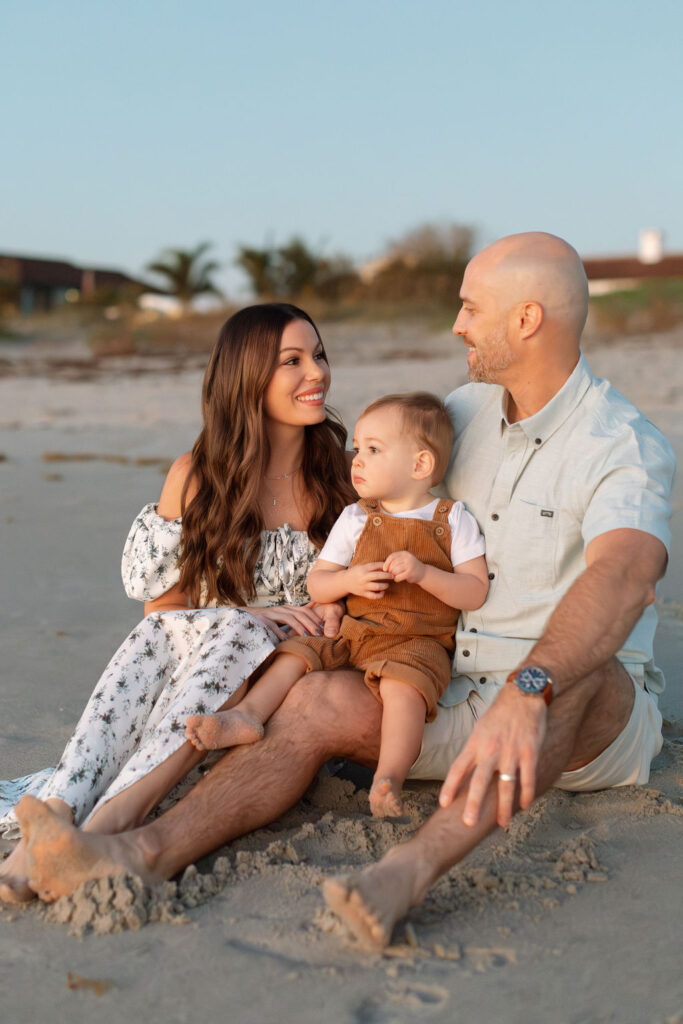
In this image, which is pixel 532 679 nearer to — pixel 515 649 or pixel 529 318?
pixel 515 649

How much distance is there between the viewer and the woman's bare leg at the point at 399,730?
2766mm

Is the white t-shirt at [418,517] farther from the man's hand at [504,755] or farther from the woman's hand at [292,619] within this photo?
the man's hand at [504,755]

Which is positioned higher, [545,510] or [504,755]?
[545,510]

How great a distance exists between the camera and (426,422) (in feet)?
10.5

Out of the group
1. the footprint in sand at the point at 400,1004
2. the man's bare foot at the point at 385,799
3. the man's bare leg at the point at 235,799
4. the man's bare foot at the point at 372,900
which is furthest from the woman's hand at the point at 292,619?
the footprint in sand at the point at 400,1004

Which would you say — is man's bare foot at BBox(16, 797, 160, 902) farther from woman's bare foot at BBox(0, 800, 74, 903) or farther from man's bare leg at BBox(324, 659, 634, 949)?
man's bare leg at BBox(324, 659, 634, 949)

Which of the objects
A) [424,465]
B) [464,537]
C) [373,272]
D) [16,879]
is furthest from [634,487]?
[373,272]

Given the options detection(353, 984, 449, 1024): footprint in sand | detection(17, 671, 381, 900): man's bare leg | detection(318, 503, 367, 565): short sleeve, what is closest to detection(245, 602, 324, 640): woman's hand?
detection(318, 503, 367, 565): short sleeve

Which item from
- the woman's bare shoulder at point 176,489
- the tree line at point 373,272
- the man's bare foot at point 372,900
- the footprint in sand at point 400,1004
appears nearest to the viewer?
the footprint in sand at point 400,1004

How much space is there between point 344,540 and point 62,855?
3.99 feet

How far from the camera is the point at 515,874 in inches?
101

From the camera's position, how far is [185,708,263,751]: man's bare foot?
2.71 m

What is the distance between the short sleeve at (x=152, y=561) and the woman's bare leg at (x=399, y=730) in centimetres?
89

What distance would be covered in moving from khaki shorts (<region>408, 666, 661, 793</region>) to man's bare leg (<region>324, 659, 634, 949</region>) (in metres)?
0.16
